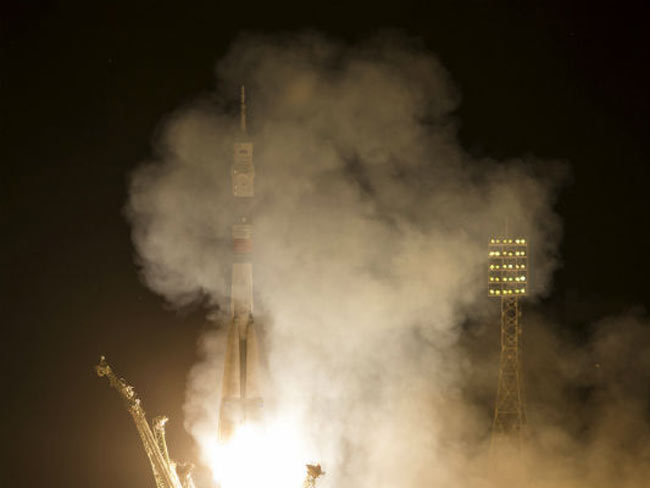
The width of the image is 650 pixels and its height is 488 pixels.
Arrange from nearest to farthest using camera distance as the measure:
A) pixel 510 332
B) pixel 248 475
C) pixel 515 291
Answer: pixel 248 475, pixel 515 291, pixel 510 332

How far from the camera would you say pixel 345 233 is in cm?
1733

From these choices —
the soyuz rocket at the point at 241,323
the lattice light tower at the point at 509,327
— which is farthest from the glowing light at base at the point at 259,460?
the lattice light tower at the point at 509,327

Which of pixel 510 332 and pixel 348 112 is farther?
pixel 510 332

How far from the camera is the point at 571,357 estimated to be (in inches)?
775

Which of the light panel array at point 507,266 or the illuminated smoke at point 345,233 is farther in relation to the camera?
the light panel array at point 507,266

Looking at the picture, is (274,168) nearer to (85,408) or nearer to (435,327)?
(435,327)

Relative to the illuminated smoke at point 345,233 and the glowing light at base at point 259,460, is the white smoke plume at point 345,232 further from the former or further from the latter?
the glowing light at base at point 259,460

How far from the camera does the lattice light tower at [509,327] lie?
58.0ft

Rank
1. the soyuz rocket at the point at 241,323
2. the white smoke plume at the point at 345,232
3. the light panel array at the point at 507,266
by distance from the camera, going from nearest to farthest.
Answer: the soyuz rocket at the point at 241,323 < the white smoke plume at the point at 345,232 < the light panel array at the point at 507,266

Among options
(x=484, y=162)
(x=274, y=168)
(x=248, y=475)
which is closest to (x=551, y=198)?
(x=484, y=162)

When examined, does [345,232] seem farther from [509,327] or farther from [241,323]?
[509,327]

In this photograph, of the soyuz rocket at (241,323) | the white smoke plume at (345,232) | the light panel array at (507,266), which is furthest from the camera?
the light panel array at (507,266)

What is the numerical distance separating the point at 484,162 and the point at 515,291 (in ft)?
8.84

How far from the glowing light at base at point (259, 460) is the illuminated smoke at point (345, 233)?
593mm
